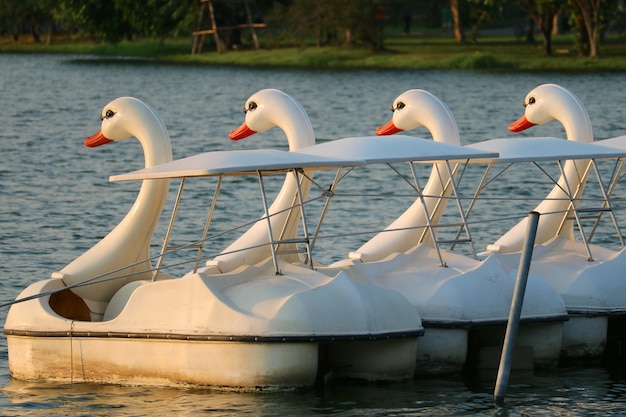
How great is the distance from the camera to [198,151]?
44.8 meters

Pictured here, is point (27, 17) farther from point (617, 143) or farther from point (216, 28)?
point (617, 143)

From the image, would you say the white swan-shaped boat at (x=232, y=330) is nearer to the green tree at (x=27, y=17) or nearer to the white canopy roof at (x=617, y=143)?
the white canopy roof at (x=617, y=143)

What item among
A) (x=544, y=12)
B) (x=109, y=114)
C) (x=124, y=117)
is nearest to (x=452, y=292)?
(x=124, y=117)

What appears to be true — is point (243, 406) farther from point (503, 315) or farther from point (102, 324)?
point (503, 315)

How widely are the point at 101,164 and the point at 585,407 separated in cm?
2647

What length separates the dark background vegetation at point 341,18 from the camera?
74812 mm

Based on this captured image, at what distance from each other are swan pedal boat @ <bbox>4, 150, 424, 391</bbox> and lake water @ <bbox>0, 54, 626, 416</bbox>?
0.20m

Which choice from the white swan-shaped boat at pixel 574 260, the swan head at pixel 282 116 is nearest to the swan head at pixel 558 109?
the white swan-shaped boat at pixel 574 260

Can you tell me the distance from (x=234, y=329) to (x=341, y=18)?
6725 cm

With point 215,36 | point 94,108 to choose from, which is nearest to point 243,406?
point 94,108

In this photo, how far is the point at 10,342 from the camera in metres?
16.9

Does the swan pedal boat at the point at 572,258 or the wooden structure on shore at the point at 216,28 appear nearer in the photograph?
the swan pedal boat at the point at 572,258

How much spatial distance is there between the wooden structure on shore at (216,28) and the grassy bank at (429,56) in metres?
0.78

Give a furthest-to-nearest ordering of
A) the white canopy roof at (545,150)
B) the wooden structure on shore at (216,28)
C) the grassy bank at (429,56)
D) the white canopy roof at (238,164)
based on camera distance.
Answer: the wooden structure on shore at (216,28) → the grassy bank at (429,56) → the white canopy roof at (545,150) → the white canopy roof at (238,164)
